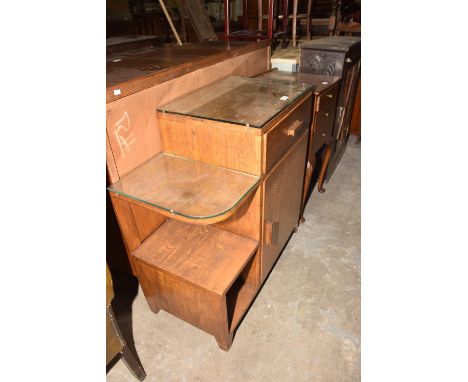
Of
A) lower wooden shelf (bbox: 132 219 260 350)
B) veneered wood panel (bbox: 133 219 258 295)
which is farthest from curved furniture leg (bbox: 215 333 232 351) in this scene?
veneered wood panel (bbox: 133 219 258 295)

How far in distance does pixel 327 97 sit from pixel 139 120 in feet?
3.97

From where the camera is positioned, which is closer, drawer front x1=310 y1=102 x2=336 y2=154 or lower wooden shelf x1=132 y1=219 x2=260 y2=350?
lower wooden shelf x1=132 y1=219 x2=260 y2=350

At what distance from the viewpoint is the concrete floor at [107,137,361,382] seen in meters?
1.33

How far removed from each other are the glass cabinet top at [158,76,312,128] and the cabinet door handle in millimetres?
501

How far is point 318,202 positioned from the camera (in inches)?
95.6

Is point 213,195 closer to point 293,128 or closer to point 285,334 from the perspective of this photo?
point 293,128

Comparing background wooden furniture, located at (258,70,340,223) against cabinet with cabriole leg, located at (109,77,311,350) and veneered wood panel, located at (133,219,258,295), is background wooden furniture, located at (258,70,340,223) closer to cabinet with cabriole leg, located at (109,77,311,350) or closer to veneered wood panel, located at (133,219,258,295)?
cabinet with cabriole leg, located at (109,77,311,350)

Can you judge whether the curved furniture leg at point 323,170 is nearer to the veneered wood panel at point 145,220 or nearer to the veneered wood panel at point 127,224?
the veneered wood panel at point 145,220

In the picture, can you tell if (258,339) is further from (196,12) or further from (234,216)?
(196,12)

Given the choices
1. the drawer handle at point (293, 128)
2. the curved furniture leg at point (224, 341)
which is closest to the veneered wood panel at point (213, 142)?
the drawer handle at point (293, 128)

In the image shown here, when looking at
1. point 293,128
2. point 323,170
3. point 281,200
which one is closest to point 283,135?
point 293,128

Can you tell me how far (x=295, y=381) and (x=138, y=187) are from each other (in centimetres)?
102

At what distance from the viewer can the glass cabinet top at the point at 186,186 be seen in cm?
100

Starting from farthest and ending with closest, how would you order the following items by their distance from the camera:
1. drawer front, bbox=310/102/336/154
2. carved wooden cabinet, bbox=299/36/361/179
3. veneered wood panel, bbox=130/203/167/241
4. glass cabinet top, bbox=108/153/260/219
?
carved wooden cabinet, bbox=299/36/361/179, drawer front, bbox=310/102/336/154, veneered wood panel, bbox=130/203/167/241, glass cabinet top, bbox=108/153/260/219
